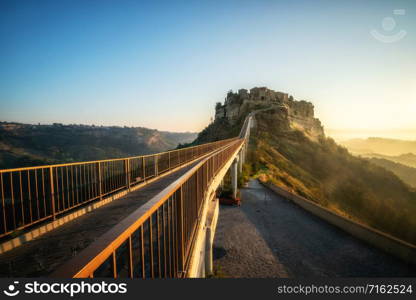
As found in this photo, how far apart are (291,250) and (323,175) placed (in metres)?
43.9

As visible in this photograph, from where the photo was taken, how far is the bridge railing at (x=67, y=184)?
459 cm

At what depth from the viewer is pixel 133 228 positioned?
1262 millimetres

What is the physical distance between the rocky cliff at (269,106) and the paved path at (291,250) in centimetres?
5545

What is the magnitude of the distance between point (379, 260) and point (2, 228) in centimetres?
1482

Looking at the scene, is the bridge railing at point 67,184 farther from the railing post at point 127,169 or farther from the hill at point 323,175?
the hill at point 323,175

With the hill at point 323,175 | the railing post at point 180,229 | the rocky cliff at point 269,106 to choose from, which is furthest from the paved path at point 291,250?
the rocky cliff at point 269,106

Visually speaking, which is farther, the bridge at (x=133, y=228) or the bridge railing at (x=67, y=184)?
the bridge railing at (x=67, y=184)

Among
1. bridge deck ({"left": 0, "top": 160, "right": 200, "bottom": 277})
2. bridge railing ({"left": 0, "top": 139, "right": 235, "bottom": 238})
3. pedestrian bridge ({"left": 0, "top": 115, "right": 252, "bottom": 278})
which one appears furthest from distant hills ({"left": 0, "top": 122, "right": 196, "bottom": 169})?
bridge deck ({"left": 0, "top": 160, "right": 200, "bottom": 277})

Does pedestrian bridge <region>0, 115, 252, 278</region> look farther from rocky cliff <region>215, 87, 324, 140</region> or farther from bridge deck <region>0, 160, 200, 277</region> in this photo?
rocky cliff <region>215, 87, 324, 140</region>

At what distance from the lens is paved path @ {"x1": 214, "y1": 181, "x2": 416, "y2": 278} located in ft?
30.4

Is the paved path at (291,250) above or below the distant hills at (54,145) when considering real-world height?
below

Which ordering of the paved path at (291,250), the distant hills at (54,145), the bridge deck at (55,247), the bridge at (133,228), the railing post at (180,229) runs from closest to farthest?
1. the bridge at (133,228)
2. the railing post at (180,229)
3. the bridge deck at (55,247)
4. the paved path at (291,250)
5. the distant hills at (54,145)

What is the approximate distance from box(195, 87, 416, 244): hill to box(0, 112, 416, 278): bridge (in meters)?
15.8

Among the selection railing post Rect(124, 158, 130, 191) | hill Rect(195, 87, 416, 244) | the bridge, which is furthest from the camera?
hill Rect(195, 87, 416, 244)
